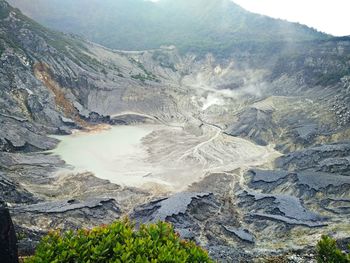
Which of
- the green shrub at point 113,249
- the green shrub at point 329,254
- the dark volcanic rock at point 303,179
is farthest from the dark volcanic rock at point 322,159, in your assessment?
the green shrub at point 113,249

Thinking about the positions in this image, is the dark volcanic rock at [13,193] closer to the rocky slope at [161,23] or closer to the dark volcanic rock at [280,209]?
the dark volcanic rock at [280,209]

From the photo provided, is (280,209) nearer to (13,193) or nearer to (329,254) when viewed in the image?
(329,254)

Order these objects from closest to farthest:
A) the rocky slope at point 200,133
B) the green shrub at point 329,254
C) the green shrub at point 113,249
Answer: the green shrub at point 113,249
the green shrub at point 329,254
the rocky slope at point 200,133

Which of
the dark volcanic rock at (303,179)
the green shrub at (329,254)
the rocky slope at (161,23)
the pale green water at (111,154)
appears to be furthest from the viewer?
the rocky slope at (161,23)

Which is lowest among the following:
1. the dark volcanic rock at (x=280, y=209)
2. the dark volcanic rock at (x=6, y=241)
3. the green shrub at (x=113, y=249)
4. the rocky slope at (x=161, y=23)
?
the dark volcanic rock at (x=280, y=209)

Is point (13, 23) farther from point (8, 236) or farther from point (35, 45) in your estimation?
point (8, 236)

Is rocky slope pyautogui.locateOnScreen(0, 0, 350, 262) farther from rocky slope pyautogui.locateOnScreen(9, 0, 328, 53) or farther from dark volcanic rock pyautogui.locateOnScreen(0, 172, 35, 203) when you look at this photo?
rocky slope pyautogui.locateOnScreen(9, 0, 328, 53)

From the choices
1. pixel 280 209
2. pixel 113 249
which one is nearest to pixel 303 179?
pixel 280 209

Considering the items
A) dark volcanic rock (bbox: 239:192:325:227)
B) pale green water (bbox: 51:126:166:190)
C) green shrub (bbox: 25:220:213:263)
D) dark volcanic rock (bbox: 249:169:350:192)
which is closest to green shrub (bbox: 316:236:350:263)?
green shrub (bbox: 25:220:213:263)
